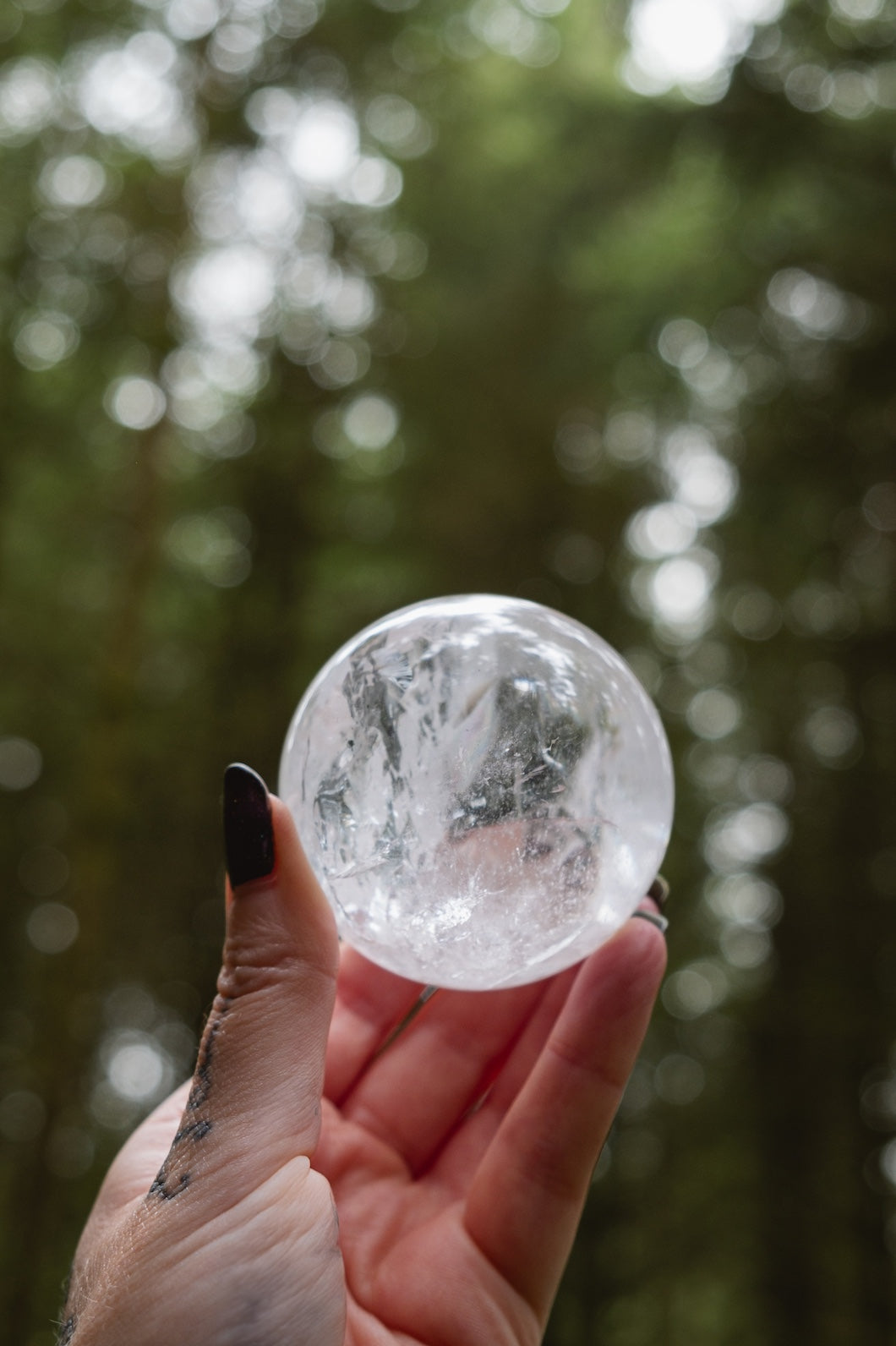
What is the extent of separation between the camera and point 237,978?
1.66 m

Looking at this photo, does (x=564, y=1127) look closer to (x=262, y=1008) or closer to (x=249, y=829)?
(x=262, y=1008)

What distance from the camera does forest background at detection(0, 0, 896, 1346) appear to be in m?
6.46

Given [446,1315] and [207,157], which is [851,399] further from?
[446,1315]

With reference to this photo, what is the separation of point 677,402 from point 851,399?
179 centimetres

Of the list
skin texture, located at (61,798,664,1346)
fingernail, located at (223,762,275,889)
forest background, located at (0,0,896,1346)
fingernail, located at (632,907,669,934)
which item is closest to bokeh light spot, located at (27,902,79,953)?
forest background, located at (0,0,896,1346)

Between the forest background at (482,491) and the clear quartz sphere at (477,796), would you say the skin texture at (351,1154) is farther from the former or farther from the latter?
the forest background at (482,491)

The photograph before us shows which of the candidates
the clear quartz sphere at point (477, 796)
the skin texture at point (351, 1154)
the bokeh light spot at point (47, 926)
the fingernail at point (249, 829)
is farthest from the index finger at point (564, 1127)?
the bokeh light spot at point (47, 926)

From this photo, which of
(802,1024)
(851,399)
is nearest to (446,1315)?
(851,399)

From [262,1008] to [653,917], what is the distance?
37.1 inches

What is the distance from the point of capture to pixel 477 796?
67.8 inches

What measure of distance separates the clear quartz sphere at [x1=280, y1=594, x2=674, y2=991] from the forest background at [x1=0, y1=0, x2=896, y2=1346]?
471 centimetres

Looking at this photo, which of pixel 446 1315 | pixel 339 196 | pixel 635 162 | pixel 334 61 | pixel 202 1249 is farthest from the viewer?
pixel 339 196

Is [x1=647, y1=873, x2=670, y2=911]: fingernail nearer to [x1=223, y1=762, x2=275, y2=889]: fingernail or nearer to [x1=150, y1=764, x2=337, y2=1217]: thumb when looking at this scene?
[x1=150, y1=764, x2=337, y2=1217]: thumb

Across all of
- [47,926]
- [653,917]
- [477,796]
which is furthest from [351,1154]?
[47,926]
